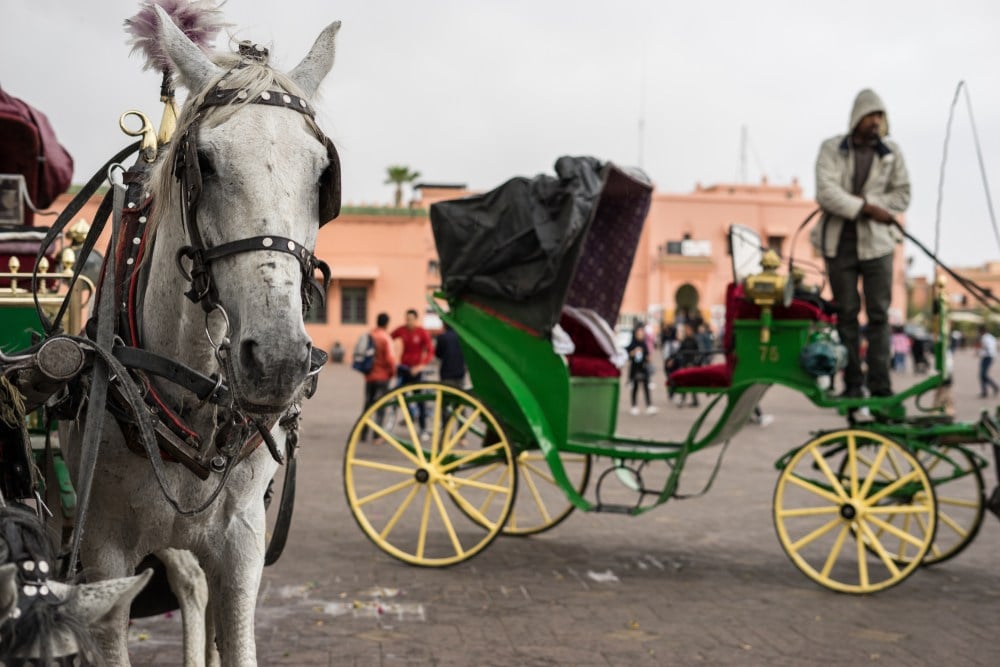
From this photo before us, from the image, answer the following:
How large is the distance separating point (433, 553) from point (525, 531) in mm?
781

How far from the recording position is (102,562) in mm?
2869

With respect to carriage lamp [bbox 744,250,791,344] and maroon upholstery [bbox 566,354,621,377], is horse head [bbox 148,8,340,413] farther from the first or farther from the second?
maroon upholstery [bbox 566,354,621,377]

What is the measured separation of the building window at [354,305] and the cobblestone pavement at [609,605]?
30.4 meters

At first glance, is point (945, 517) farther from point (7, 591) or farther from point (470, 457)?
point (7, 591)

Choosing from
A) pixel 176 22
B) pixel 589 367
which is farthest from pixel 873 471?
pixel 176 22

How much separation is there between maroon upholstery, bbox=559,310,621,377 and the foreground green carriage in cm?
1

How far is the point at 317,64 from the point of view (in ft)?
9.57

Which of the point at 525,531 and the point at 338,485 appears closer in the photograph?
the point at 525,531

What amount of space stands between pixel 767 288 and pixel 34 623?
18.5 ft

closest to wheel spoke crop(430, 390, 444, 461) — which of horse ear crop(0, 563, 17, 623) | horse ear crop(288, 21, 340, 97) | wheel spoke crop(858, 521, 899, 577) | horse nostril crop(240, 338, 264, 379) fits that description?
wheel spoke crop(858, 521, 899, 577)

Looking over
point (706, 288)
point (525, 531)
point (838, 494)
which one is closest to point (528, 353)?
point (525, 531)

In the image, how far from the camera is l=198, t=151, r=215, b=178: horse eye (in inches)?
97.7

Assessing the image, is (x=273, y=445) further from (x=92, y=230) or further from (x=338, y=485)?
(x=338, y=485)

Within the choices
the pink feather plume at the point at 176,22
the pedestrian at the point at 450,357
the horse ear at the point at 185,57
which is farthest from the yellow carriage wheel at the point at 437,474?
the pedestrian at the point at 450,357
